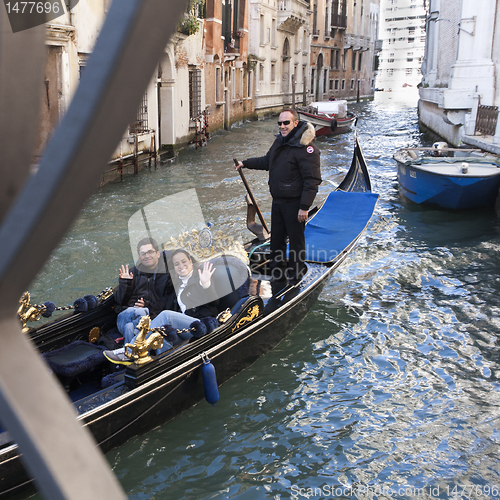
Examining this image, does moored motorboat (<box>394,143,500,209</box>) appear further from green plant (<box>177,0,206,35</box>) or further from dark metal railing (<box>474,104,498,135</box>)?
green plant (<box>177,0,206,35</box>)

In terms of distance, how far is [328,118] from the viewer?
14609 mm

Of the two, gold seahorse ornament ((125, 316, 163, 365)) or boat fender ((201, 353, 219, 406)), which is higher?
gold seahorse ornament ((125, 316, 163, 365))

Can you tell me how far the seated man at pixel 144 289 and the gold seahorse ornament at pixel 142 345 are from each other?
346 millimetres

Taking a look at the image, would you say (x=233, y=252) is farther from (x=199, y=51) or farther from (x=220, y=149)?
(x=199, y=51)

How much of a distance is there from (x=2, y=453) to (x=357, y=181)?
174 inches

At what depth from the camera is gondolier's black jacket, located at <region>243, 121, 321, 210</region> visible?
2.99m

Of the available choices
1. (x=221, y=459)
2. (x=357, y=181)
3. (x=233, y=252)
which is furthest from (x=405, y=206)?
(x=221, y=459)

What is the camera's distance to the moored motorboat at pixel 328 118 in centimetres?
1456

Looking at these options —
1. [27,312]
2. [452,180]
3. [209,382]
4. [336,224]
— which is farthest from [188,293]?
[452,180]

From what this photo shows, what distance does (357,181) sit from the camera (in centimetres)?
551

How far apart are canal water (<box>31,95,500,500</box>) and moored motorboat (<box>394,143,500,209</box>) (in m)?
0.90
